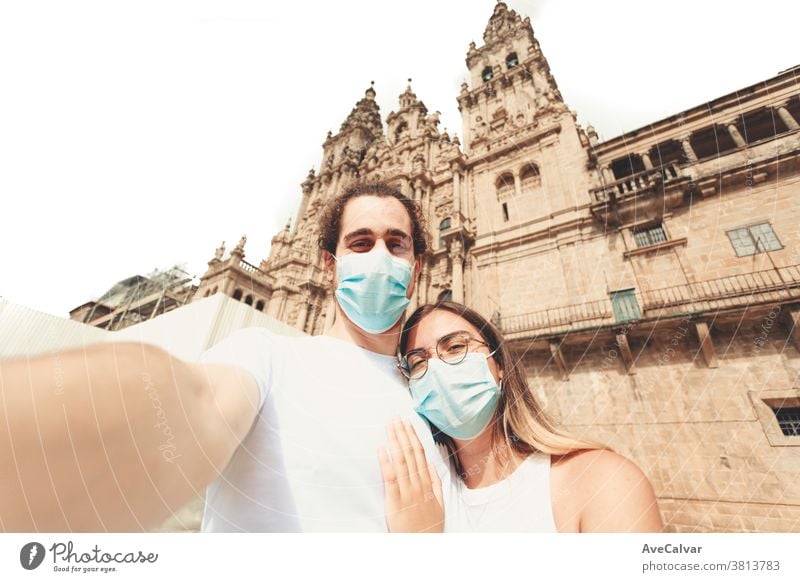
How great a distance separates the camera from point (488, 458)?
5.57 ft

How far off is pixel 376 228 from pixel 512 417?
1395mm

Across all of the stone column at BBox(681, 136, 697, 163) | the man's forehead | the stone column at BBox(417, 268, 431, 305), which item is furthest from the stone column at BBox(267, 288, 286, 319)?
the stone column at BBox(681, 136, 697, 163)

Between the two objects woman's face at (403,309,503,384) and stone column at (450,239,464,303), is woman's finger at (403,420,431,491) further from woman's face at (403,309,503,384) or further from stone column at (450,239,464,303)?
stone column at (450,239,464,303)

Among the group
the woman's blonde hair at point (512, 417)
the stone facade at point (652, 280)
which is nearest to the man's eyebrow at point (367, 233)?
the woman's blonde hair at point (512, 417)

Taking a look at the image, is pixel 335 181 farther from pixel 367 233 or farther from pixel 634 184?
pixel 367 233

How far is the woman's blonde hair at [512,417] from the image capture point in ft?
5.03

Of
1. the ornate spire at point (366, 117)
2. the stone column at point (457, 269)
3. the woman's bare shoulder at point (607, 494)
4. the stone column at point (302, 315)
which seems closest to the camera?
the woman's bare shoulder at point (607, 494)

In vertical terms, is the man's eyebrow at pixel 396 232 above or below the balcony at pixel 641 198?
below

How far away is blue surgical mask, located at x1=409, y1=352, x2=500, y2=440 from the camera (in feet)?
5.64

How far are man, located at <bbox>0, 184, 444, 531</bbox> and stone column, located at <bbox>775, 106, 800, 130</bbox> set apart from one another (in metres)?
13.0

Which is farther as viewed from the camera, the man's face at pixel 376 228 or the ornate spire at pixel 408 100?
the ornate spire at pixel 408 100

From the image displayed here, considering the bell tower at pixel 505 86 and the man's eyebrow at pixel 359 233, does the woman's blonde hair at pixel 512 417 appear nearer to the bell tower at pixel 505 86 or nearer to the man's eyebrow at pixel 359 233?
the man's eyebrow at pixel 359 233

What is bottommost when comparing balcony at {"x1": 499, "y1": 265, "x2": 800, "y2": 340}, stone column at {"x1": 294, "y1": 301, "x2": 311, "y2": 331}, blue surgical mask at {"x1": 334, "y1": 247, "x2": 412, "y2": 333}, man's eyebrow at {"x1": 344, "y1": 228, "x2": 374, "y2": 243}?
blue surgical mask at {"x1": 334, "y1": 247, "x2": 412, "y2": 333}

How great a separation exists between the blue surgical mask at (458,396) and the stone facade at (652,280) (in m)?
2.16
